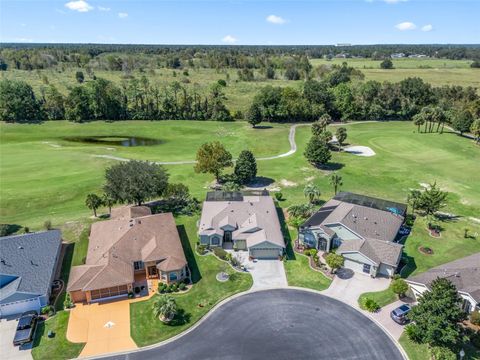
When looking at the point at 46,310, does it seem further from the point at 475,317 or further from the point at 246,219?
the point at 475,317

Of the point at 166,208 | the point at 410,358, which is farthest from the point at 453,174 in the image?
the point at 166,208

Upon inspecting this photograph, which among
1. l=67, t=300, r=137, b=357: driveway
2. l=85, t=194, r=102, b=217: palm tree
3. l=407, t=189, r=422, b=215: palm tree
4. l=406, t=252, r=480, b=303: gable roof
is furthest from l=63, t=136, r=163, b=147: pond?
l=406, t=252, r=480, b=303: gable roof

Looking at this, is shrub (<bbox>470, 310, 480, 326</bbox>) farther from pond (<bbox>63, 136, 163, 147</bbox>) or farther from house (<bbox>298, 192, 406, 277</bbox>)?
pond (<bbox>63, 136, 163, 147</bbox>)

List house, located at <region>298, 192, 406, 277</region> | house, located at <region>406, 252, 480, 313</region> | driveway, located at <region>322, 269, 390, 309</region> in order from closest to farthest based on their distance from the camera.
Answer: house, located at <region>406, 252, 480, 313</region>
driveway, located at <region>322, 269, 390, 309</region>
house, located at <region>298, 192, 406, 277</region>

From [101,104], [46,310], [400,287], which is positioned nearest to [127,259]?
[46,310]

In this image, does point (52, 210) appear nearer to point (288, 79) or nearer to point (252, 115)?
point (252, 115)

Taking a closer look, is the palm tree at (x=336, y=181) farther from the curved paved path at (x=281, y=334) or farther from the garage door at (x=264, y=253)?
the curved paved path at (x=281, y=334)
